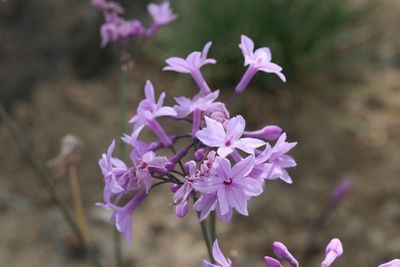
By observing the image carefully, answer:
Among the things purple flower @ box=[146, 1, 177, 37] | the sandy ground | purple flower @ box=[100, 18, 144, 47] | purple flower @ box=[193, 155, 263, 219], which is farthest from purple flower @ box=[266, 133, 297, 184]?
the sandy ground

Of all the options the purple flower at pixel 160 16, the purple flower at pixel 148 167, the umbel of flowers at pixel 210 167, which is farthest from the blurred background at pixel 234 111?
the purple flower at pixel 148 167

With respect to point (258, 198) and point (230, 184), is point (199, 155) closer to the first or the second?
point (230, 184)

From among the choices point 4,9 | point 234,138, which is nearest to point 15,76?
point 4,9

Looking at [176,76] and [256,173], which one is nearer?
[256,173]

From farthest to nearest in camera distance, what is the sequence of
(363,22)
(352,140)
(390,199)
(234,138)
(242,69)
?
(363,22) → (242,69) → (352,140) → (390,199) → (234,138)

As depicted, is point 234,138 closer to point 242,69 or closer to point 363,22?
point 242,69

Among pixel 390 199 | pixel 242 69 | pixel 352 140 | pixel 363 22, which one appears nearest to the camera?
pixel 390 199

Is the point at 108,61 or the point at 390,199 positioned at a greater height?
the point at 108,61
